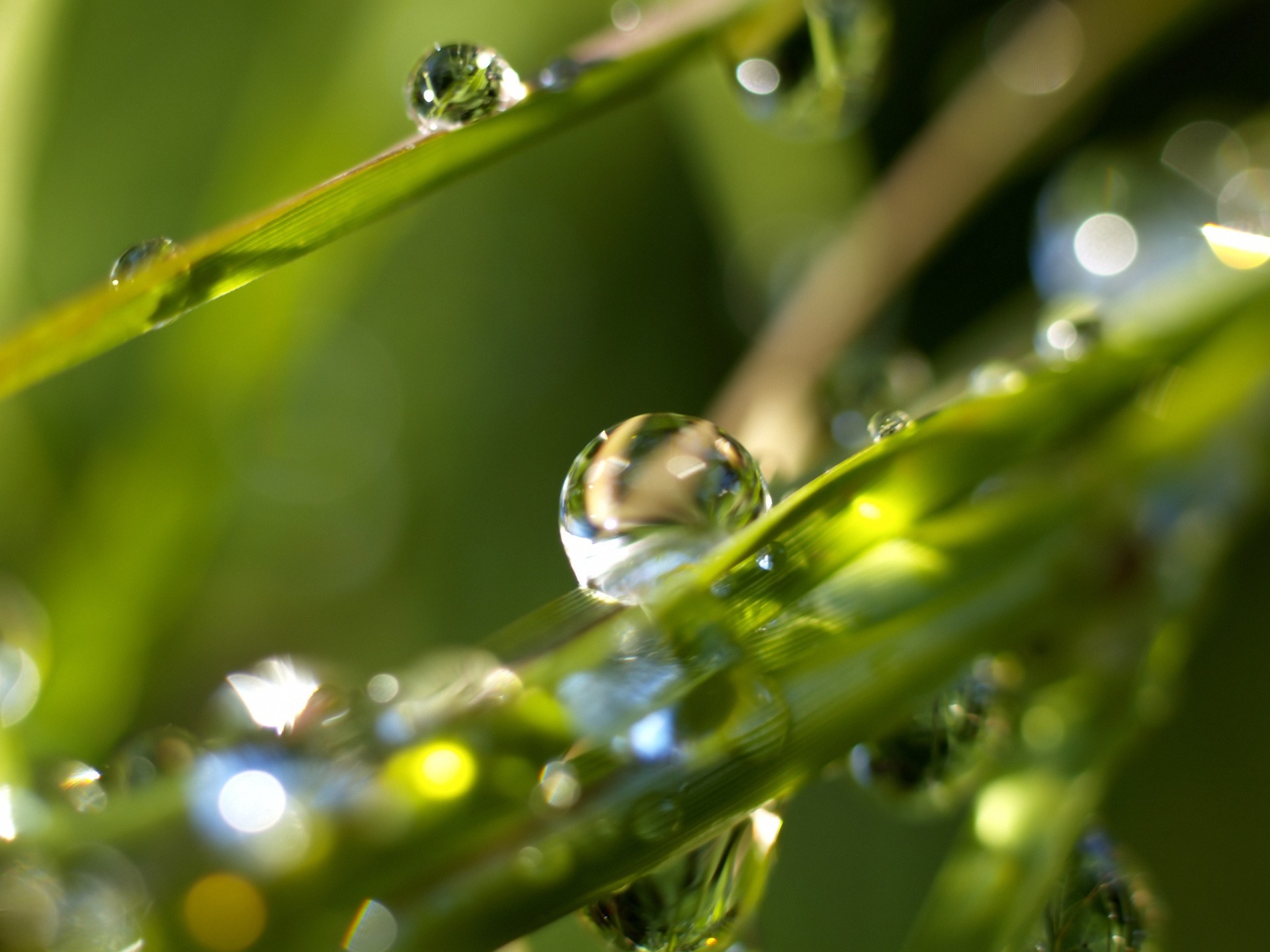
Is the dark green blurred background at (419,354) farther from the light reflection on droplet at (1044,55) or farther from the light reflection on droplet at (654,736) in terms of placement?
the light reflection on droplet at (654,736)

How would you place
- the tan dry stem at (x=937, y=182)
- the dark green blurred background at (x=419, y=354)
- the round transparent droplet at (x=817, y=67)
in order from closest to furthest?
the round transparent droplet at (x=817, y=67)
the dark green blurred background at (x=419, y=354)
the tan dry stem at (x=937, y=182)

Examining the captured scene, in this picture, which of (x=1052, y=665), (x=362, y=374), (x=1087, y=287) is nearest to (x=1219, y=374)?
(x=1052, y=665)

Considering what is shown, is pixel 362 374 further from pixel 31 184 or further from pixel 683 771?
pixel 683 771

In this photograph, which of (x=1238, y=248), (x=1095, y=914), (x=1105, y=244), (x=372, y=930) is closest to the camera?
(x=372, y=930)

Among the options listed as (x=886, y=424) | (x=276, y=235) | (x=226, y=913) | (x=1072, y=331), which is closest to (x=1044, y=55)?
(x=1072, y=331)

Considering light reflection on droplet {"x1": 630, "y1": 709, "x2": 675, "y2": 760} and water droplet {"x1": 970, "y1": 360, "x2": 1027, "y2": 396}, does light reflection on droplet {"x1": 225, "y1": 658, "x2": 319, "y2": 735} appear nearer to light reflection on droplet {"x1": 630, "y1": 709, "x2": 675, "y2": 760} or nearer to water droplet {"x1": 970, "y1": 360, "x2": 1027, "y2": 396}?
light reflection on droplet {"x1": 630, "y1": 709, "x2": 675, "y2": 760}

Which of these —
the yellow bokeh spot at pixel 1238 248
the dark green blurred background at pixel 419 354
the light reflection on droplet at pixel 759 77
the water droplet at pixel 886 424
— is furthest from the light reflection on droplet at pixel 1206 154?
the water droplet at pixel 886 424

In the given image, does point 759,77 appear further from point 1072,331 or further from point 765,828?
point 765,828
